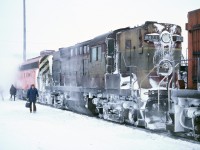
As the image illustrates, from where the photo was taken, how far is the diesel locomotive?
28.9 feet

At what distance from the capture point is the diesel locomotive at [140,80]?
28.9 ft

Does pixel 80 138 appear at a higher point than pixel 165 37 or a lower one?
lower

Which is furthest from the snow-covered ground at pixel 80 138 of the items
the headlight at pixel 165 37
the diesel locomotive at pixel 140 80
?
the headlight at pixel 165 37

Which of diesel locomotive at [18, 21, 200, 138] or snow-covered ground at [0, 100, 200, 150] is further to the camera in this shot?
diesel locomotive at [18, 21, 200, 138]

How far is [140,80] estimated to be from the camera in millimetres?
11328

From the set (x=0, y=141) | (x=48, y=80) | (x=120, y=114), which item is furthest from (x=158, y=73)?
(x=48, y=80)

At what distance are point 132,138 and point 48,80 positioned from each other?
14326 mm

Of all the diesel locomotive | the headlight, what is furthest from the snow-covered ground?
the headlight

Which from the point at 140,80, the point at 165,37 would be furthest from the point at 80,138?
the point at 165,37

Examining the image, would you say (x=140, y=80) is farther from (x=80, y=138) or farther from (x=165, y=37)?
(x=80, y=138)

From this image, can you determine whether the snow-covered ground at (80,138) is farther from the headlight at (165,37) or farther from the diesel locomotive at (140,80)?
the headlight at (165,37)

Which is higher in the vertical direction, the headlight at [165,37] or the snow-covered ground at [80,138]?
the headlight at [165,37]

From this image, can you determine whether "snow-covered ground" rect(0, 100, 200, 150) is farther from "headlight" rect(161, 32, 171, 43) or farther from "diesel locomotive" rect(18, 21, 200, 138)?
"headlight" rect(161, 32, 171, 43)

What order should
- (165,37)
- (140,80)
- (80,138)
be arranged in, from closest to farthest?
1. (80,138)
2. (165,37)
3. (140,80)
